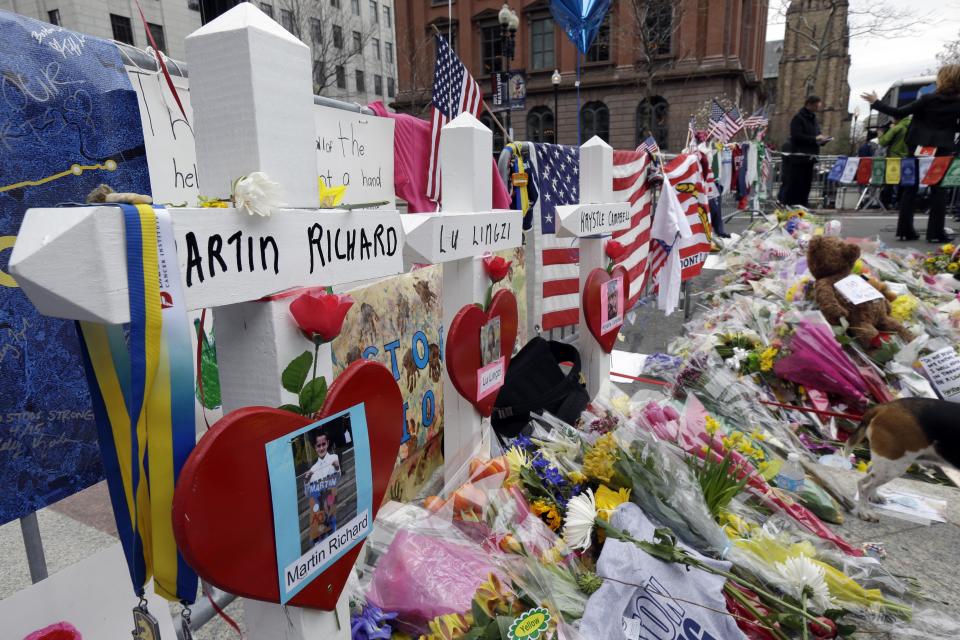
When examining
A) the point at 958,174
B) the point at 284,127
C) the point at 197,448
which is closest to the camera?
the point at 197,448

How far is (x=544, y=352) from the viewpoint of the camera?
3.28 meters

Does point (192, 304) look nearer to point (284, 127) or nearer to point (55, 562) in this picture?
point (284, 127)

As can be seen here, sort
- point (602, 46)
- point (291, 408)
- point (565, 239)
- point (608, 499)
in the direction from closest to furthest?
point (291, 408) < point (608, 499) < point (565, 239) < point (602, 46)

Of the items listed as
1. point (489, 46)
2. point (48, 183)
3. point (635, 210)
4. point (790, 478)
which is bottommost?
point (790, 478)

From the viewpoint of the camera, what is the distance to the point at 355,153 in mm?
2896

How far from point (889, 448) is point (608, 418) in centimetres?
148

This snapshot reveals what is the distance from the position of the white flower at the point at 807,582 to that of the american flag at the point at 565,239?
296cm

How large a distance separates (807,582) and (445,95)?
9.48ft

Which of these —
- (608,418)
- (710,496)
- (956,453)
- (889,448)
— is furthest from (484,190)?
(956,453)

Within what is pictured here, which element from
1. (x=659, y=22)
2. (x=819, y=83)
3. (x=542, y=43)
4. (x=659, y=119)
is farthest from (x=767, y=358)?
(x=819, y=83)

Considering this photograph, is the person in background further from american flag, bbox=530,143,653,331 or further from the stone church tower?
the stone church tower

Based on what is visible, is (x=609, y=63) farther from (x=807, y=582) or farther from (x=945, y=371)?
(x=807, y=582)

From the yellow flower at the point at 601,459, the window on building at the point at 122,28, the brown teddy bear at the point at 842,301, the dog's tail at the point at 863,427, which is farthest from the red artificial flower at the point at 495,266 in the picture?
the window on building at the point at 122,28

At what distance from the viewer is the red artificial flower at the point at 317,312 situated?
4.17 feet
